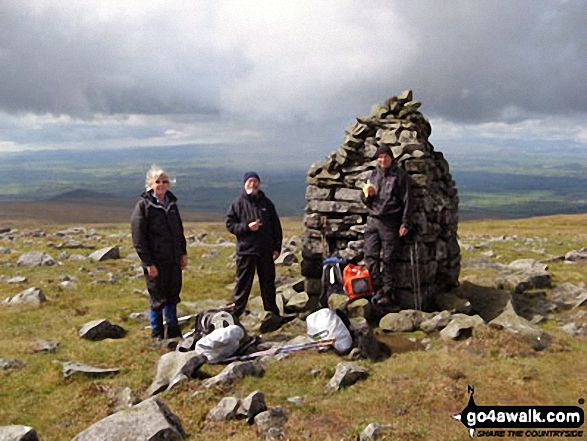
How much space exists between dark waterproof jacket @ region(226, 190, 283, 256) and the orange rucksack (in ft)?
8.92

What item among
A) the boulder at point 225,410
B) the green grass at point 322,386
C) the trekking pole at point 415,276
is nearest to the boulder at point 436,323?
the green grass at point 322,386

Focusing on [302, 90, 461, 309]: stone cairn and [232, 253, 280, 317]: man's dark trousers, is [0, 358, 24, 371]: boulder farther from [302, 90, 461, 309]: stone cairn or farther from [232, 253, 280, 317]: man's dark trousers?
[302, 90, 461, 309]: stone cairn

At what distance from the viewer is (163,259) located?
1314 cm

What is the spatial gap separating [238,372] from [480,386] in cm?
492

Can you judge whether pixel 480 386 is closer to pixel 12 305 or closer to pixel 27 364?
pixel 27 364

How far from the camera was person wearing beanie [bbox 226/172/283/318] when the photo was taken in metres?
14.5

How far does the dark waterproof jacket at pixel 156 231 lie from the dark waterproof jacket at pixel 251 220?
1877 mm

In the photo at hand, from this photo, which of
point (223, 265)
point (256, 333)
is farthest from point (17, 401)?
point (223, 265)

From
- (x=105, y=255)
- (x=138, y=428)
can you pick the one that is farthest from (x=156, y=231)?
(x=105, y=255)

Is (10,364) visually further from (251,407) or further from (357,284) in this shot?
(357,284)

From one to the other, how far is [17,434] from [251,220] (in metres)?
8.27

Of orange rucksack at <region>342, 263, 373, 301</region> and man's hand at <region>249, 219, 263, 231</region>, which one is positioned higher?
man's hand at <region>249, 219, 263, 231</region>

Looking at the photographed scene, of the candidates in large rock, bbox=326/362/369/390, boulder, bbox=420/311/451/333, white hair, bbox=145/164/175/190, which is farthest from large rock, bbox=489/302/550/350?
white hair, bbox=145/164/175/190

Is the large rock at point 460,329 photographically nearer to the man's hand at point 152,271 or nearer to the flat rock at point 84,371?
the man's hand at point 152,271
